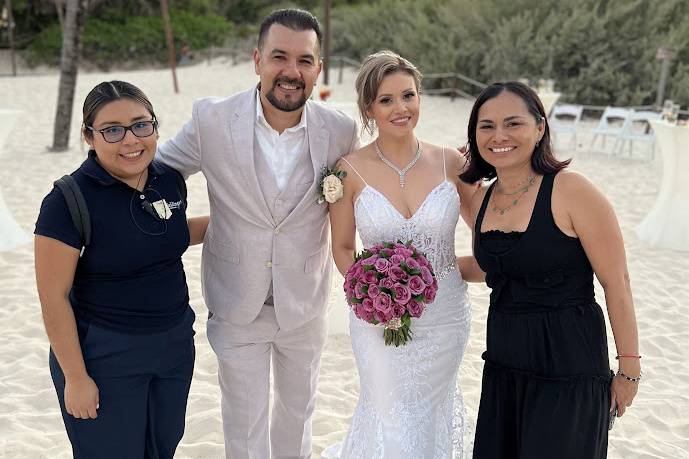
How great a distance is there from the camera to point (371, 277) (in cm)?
262

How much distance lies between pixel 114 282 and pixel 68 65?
10761mm

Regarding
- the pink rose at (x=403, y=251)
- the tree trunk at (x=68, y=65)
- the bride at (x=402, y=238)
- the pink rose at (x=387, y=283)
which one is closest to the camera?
the pink rose at (x=387, y=283)

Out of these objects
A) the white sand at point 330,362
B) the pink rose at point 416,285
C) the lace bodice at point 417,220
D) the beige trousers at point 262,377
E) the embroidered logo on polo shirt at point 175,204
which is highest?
the embroidered logo on polo shirt at point 175,204

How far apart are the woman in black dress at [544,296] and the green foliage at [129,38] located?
38448 millimetres

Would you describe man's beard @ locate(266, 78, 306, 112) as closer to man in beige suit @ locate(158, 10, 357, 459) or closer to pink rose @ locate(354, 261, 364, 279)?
man in beige suit @ locate(158, 10, 357, 459)

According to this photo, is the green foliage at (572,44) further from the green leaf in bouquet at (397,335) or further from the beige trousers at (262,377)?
the green leaf in bouquet at (397,335)

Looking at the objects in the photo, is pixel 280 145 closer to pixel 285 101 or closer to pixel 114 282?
pixel 285 101

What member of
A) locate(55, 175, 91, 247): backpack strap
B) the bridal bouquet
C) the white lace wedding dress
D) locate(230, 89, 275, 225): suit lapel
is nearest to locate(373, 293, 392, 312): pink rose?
the bridal bouquet

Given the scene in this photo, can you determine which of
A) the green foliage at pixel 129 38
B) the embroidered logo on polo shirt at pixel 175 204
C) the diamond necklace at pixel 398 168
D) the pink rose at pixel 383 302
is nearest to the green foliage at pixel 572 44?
the diamond necklace at pixel 398 168

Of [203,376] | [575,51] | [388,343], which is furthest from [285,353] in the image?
[575,51]

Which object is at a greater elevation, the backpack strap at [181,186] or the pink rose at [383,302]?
the backpack strap at [181,186]

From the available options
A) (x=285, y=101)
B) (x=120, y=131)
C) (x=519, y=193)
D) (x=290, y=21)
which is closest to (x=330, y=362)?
(x=285, y=101)

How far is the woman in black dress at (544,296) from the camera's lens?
2342 mm

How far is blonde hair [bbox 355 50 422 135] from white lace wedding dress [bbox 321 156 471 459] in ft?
1.37
